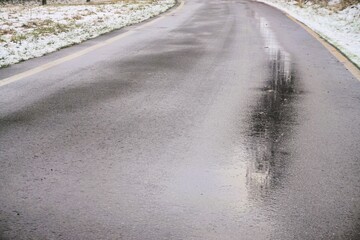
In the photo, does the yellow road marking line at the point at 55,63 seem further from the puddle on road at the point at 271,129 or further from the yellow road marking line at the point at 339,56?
the yellow road marking line at the point at 339,56

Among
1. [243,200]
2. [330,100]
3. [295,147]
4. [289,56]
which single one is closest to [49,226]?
[243,200]

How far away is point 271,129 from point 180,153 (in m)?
1.03

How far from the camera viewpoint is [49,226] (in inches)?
Answer: 91.8

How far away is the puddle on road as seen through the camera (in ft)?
9.67

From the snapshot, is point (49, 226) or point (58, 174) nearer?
point (49, 226)

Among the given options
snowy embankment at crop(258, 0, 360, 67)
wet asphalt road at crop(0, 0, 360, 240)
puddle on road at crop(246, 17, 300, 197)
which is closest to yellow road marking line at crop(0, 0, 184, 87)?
wet asphalt road at crop(0, 0, 360, 240)

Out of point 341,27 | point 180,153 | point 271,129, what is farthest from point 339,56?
point 341,27

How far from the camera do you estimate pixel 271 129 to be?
385cm

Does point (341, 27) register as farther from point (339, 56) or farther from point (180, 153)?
point (180, 153)

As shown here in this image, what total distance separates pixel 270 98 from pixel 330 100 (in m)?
0.70

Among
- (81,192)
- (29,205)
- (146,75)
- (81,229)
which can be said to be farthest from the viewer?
(146,75)

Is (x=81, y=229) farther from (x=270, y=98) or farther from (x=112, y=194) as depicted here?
(x=270, y=98)

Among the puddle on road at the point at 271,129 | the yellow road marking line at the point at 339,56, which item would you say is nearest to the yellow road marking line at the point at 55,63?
the puddle on road at the point at 271,129

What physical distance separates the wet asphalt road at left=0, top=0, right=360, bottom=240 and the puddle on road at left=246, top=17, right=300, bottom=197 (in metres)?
0.01
